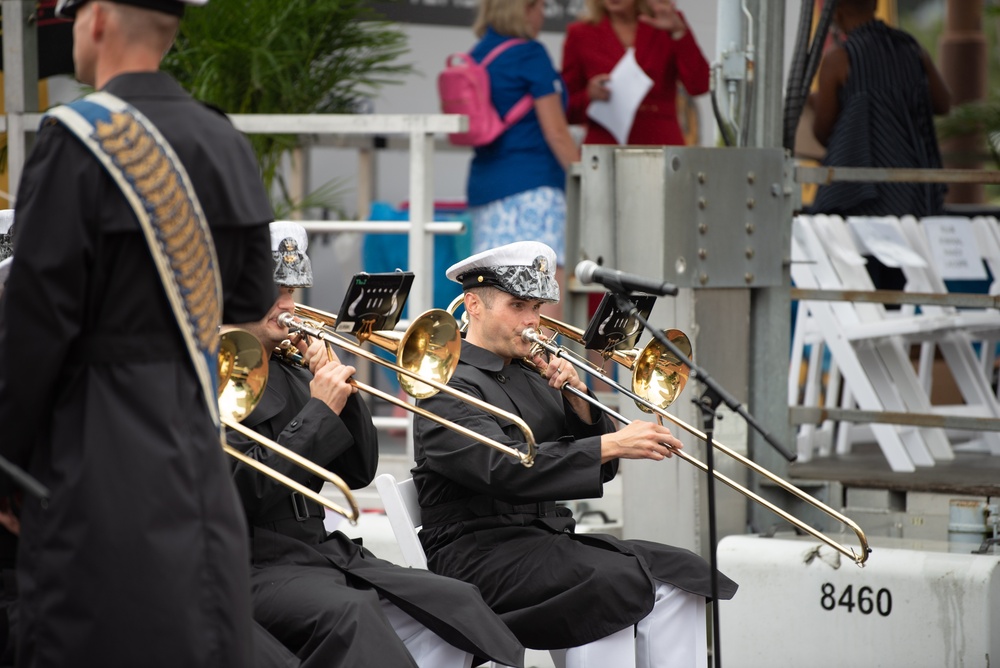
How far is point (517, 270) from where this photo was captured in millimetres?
4469

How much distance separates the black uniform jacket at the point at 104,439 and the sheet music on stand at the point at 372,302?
3.65ft

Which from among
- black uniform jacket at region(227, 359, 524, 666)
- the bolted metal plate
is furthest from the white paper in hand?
black uniform jacket at region(227, 359, 524, 666)

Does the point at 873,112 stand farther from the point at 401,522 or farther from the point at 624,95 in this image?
the point at 401,522

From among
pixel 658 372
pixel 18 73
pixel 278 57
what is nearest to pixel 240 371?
pixel 658 372

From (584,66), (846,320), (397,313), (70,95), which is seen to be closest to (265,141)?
(70,95)

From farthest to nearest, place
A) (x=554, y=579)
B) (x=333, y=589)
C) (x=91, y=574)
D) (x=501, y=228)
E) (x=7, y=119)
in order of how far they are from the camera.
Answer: (x=501, y=228)
(x=7, y=119)
(x=554, y=579)
(x=333, y=589)
(x=91, y=574)

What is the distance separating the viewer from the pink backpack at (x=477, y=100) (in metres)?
6.77

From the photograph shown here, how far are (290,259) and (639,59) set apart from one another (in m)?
3.32

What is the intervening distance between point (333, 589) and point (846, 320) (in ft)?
11.2

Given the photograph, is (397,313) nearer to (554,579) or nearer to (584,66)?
(554,579)

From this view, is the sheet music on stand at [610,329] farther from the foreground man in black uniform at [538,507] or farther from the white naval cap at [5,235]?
the white naval cap at [5,235]

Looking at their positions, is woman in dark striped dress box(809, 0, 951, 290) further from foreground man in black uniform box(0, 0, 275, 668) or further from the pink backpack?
foreground man in black uniform box(0, 0, 275, 668)

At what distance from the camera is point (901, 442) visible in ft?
20.6

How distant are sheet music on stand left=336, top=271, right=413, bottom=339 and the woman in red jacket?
130 inches
